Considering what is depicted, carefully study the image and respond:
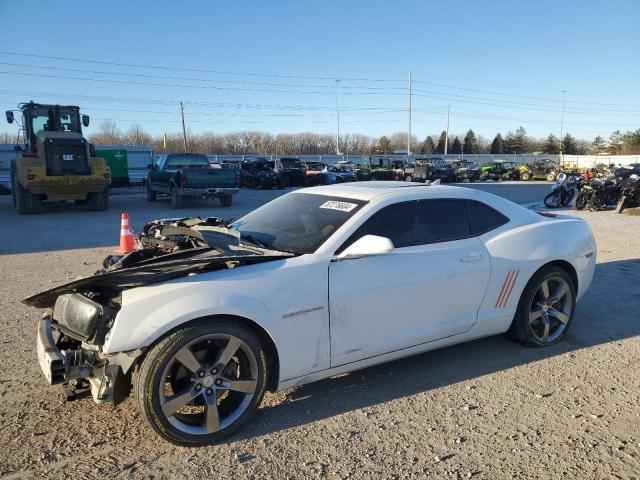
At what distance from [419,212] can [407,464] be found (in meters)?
1.84

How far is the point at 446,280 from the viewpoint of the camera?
12.1ft

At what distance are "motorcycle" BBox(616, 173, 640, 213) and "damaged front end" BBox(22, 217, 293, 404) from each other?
1481 centimetres

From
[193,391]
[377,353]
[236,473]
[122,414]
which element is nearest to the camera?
[236,473]

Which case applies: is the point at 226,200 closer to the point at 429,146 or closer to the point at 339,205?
the point at 339,205

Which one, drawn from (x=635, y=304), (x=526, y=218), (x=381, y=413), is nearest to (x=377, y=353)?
(x=381, y=413)

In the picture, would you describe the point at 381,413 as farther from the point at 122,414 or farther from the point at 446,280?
the point at 122,414

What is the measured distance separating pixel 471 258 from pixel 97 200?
14.6 meters

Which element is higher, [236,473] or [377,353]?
[377,353]

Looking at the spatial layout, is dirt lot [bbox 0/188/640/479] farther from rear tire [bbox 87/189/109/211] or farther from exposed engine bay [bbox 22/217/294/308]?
rear tire [bbox 87/189/109/211]

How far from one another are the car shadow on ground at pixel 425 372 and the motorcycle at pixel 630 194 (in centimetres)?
1107

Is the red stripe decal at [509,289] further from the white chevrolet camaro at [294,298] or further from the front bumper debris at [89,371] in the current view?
the front bumper debris at [89,371]

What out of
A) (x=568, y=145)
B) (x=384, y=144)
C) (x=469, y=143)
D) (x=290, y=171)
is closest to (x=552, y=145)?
(x=568, y=145)

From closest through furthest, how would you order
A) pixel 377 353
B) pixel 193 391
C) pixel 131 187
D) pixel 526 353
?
pixel 193 391
pixel 377 353
pixel 526 353
pixel 131 187

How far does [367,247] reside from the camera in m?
3.25
